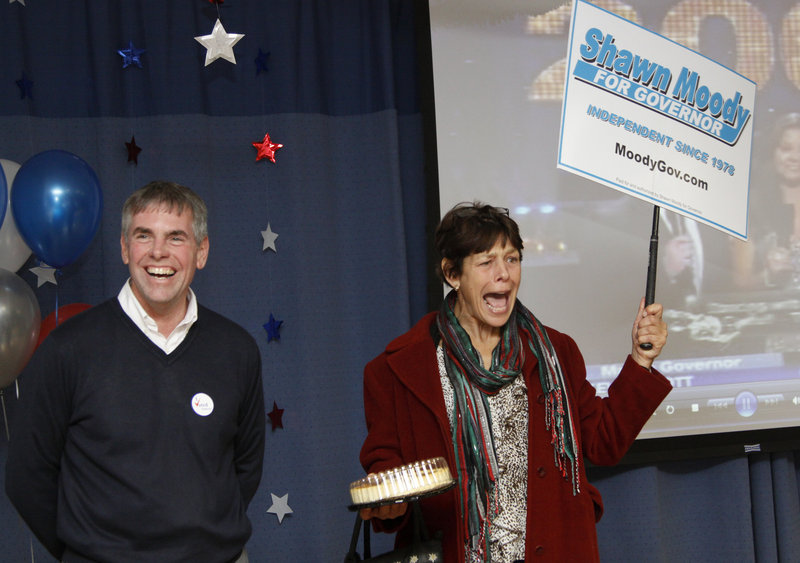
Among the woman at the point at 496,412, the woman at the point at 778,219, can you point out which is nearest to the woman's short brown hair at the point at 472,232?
the woman at the point at 496,412

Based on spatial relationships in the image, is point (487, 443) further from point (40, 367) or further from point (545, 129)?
point (545, 129)

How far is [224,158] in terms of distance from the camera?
345cm

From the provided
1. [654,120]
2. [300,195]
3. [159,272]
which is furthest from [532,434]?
[300,195]

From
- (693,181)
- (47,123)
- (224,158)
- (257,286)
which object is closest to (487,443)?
(693,181)

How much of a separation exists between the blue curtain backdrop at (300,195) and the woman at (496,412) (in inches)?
52.5

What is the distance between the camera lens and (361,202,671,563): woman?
1.99m

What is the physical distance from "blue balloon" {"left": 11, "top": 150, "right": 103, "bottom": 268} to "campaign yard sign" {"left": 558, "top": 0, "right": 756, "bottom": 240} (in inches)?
65.6

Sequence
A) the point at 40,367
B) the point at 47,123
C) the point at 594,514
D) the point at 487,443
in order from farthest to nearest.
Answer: the point at 47,123 → the point at 594,514 → the point at 487,443 → the point at 40,367

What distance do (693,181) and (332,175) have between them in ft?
5.79

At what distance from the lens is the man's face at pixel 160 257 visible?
1814mm

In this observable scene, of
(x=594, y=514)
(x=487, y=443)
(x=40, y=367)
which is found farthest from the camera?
(x=594, y=514)

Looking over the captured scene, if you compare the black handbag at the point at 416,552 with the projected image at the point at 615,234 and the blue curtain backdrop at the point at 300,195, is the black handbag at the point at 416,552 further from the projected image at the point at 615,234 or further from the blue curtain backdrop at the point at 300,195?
the projected image at the point at 615,234

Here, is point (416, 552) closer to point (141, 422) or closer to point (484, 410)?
point (484, 410)

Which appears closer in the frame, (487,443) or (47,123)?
(487,443)
